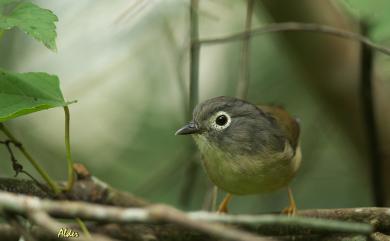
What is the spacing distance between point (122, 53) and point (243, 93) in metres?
2.31

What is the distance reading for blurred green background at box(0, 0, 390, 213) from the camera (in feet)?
19.3

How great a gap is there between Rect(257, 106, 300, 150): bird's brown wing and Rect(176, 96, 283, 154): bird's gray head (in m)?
0.17

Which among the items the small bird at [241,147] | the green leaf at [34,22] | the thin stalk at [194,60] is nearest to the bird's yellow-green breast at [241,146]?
the small bird at [241,147]

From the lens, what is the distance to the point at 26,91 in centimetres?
315

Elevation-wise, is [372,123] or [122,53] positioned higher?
[122,53]

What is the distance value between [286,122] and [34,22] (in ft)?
8.49

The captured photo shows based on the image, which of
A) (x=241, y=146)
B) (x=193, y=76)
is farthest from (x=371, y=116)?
(x=193, y=76)

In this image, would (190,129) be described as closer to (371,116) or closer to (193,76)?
(193,76)

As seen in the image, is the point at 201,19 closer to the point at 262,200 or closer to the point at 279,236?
the point at 262,200

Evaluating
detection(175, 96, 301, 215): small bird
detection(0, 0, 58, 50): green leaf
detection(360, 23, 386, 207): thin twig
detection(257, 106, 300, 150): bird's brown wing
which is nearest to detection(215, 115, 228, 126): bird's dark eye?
detection(175, 96, 301, 215): small bird

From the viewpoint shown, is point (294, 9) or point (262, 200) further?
point (262, 200)

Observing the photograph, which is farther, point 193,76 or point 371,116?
point 193,76

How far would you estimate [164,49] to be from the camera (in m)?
7.36

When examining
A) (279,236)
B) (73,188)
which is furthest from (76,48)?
(279,236)
